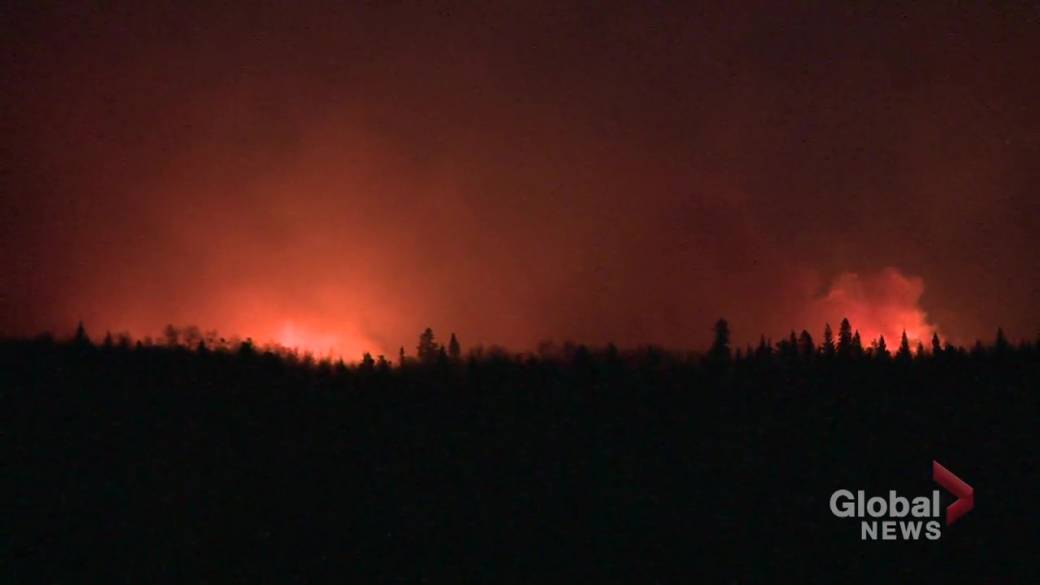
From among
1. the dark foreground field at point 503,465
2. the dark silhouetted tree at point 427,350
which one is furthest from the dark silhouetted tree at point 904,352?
the dark silhouetted tree at point 427,350

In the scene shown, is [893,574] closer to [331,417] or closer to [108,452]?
[331,417]

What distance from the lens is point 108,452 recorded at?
53.2 metres

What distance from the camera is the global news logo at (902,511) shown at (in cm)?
4306

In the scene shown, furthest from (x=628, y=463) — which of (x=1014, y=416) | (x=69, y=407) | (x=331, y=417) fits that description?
(x=69, y=407)

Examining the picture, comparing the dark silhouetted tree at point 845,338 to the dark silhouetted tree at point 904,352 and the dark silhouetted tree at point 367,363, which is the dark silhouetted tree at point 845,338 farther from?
the dark silhouetted tree at point 367,363

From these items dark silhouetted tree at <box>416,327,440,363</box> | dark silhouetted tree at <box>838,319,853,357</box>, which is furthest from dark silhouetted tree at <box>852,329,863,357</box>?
dark silhouetted tree at <box>416,327,440,363</box>

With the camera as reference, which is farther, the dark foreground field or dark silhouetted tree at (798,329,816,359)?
dark silhouetted tree at (798,329,816,359)

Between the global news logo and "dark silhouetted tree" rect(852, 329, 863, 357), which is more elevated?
"dark silhouetted tree" rect(852, 329, 863, 357)

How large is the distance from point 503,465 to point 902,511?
71.8ft

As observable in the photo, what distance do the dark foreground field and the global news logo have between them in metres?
0.70

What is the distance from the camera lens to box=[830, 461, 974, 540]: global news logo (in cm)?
4306

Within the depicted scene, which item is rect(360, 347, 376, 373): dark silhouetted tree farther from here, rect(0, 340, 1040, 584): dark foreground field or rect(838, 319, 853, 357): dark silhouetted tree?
rect(838, 319, 853, 357): dark silhouetted tree

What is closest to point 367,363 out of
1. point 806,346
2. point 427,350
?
point 427,350

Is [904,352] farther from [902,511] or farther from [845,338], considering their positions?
[902,511]
